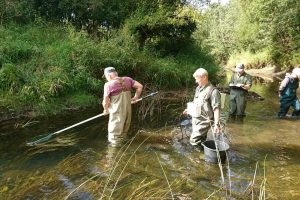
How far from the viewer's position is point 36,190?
19.3ft

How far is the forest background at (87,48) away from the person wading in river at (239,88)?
409 cm

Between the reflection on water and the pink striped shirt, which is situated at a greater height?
the pink striped shirt

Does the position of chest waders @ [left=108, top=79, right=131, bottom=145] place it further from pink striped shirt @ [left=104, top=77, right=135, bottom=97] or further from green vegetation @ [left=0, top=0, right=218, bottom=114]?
green vegetation @ [left=0, top=0, right=218, bottom=114]

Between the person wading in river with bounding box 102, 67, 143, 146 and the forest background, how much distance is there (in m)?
3.42

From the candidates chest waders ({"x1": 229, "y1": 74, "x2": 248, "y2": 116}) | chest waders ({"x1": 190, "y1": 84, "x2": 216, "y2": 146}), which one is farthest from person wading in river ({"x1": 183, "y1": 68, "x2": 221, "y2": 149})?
chest waders ({"x1": 229, "y1": 74, "x2": 248, "y2": 116})

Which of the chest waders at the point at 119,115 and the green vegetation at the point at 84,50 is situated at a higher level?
the green vegetation at the point at 84,50

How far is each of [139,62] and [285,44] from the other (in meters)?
21.7

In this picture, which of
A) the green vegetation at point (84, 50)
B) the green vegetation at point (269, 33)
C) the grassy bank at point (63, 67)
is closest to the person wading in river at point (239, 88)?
the grassy bank at point (63, 67)

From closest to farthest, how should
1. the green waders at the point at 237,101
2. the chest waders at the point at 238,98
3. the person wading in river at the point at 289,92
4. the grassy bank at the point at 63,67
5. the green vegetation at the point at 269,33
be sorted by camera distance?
the grassy bank at the point at 63,67 → the chest waders at the point at 238,98 → the green waders at the point at 237,101 → the person wading in river at the point at 289,92 → the green vegetation at the point at 269,33

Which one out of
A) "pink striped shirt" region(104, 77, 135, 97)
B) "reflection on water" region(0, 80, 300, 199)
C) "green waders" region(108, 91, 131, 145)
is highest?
"pink striped shirt" region(104, 77, 135, 97)

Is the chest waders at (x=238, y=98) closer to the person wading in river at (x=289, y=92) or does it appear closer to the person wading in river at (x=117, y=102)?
the person wading in river at (x=289, y=92)

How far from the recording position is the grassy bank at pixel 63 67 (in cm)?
1081

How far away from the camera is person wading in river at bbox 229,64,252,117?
10828 millimetres

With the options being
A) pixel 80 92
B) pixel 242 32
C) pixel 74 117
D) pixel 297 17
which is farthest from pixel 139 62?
pixel 242 32
